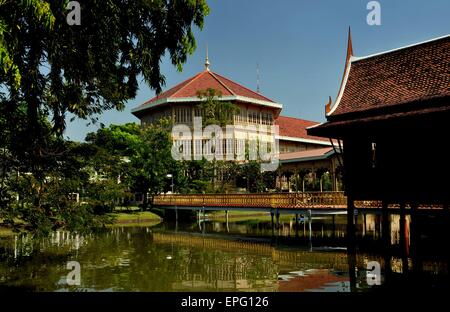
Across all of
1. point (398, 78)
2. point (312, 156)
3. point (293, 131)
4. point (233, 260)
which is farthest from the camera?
point (293, 131)

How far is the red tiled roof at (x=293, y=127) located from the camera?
55.8 metres

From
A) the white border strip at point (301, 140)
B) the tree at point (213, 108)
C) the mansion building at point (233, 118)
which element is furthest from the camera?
the white border strip at point (301, 140)

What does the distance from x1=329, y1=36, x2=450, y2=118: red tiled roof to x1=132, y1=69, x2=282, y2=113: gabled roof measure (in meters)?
30.6

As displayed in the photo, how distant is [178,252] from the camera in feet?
67.7

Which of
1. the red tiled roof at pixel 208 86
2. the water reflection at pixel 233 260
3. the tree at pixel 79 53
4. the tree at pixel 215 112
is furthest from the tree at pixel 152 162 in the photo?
the tree at pixel 79 53

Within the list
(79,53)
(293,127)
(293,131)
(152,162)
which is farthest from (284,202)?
(293,127)

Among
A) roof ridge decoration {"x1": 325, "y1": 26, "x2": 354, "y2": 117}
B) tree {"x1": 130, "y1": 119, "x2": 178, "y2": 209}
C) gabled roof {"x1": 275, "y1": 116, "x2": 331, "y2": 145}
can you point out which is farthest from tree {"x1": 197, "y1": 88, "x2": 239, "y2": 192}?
roof ridge decoration {"x1": 325, "y1": 26, "x2": 354, "y2": 117}

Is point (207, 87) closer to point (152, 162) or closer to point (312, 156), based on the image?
point (152, 162)

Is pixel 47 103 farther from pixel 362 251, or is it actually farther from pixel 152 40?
pixel 362 251

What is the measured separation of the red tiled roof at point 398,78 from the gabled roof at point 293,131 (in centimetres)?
3725

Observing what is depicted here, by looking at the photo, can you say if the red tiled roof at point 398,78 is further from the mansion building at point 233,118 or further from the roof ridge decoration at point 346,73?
the mansion building at point 233,118

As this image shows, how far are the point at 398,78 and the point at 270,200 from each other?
39.6 feet

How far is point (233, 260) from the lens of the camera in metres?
18.0

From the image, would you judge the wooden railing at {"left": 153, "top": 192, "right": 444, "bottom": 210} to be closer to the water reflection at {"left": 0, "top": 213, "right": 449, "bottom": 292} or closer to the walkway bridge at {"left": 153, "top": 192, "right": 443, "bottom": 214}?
the walkway bridge at {"left": 153, "top": 192, "right": 443, "bottom": 214}
